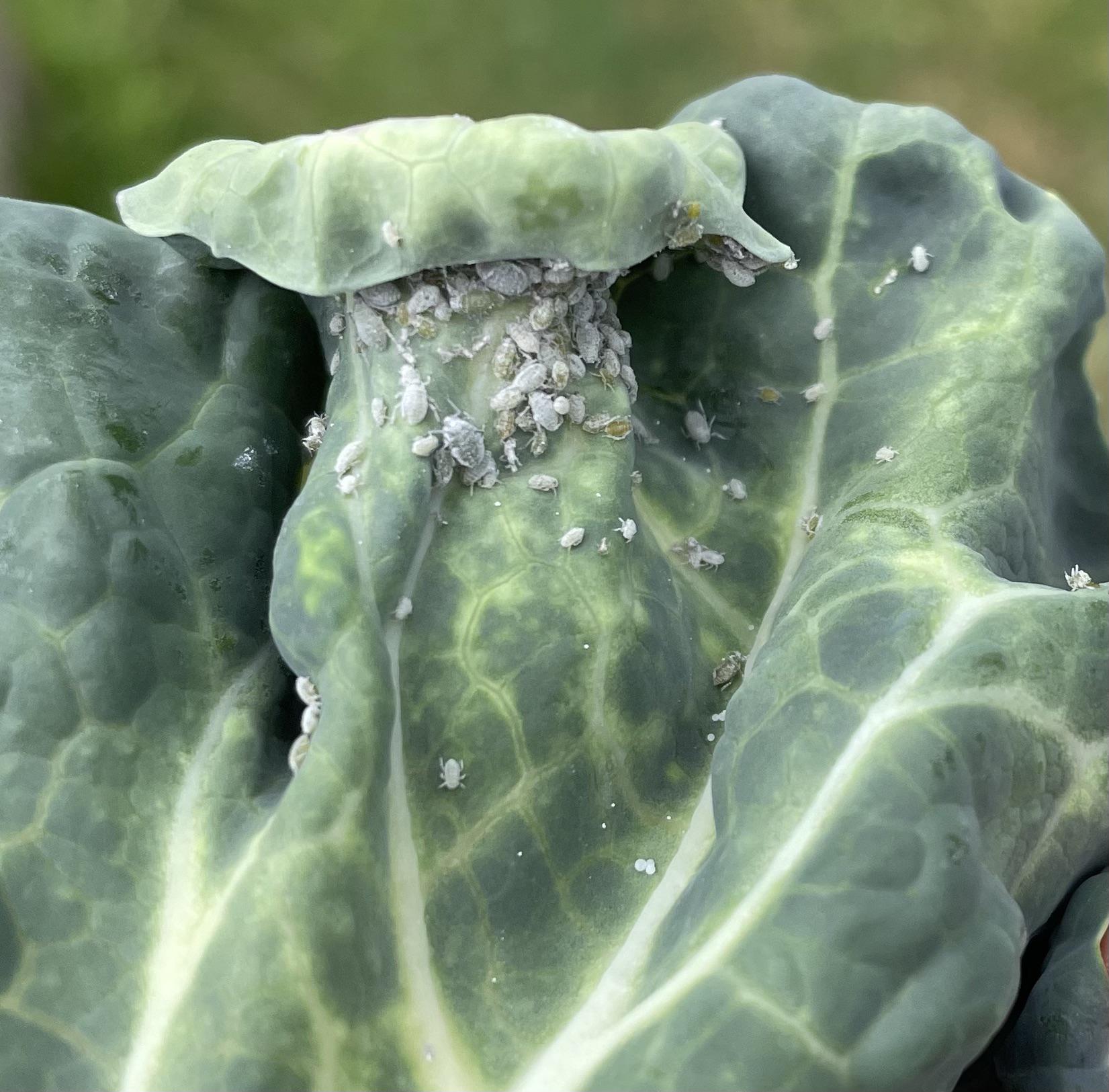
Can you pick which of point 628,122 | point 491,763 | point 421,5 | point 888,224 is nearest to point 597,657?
point 491,763

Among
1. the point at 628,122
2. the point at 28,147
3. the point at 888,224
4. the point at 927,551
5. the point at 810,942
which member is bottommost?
the point at 28,147

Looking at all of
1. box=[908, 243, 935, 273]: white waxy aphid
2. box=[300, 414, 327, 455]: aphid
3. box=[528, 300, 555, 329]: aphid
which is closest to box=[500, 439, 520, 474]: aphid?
box=[528, 300, 555, 329]: aphid

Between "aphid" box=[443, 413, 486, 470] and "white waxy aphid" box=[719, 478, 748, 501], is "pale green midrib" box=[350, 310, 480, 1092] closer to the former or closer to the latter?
"aphid" box=[443, 413, 486, 470]

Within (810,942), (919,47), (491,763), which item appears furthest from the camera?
(919,47)

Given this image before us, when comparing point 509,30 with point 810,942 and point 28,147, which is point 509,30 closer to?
point 28,147

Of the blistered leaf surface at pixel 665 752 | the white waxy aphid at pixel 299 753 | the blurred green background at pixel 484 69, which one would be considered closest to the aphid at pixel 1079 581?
the blistered leaf surface at pixel 665 752

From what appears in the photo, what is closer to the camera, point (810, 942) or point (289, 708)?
point (810, 942)

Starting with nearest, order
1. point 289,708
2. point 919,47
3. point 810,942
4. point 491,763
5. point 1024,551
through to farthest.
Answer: point 810,942 < point 491,763 < point 289,708 < point 1024,551 < point 919,47
